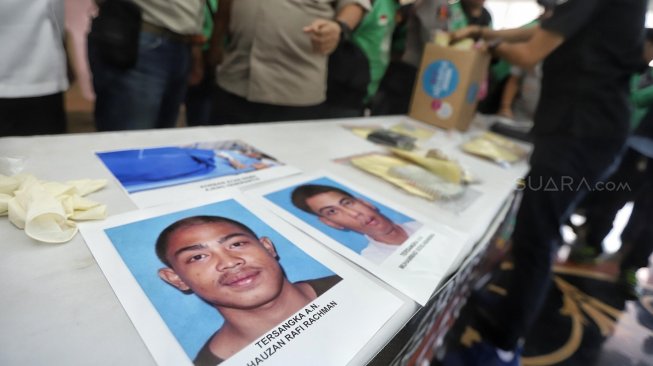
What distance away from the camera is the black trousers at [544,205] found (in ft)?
2.70

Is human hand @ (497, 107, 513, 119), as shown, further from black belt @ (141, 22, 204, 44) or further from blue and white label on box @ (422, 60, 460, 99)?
black belt @ (141, 22, 204, 44)

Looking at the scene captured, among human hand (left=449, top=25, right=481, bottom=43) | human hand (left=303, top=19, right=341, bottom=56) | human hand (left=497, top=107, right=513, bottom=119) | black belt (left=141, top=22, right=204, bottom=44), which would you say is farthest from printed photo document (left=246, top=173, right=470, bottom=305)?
human hand (left=497, top=107, right=513, bottom=119)

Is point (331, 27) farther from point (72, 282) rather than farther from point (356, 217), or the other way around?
point (72, 282)

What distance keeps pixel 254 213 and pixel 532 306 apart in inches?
34.0

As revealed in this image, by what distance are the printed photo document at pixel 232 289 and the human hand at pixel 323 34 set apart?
1.98ft

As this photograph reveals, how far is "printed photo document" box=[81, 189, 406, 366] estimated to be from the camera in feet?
0.93

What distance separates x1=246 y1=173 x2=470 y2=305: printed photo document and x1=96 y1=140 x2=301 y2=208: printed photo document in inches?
2.2

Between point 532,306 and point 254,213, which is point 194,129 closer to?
point 254,213

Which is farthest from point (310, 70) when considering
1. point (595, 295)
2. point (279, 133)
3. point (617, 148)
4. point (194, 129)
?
point (595, 295)

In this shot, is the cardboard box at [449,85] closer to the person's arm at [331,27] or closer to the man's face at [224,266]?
the person's arm at [331,27]

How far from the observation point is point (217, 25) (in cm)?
104

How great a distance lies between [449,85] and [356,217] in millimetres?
869

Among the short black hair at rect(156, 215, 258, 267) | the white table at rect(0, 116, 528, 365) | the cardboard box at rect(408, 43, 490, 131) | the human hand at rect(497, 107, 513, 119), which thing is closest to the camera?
the white table at rect(0, 116, 528, 365)

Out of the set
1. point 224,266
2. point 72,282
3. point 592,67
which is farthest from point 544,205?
point 72,282
